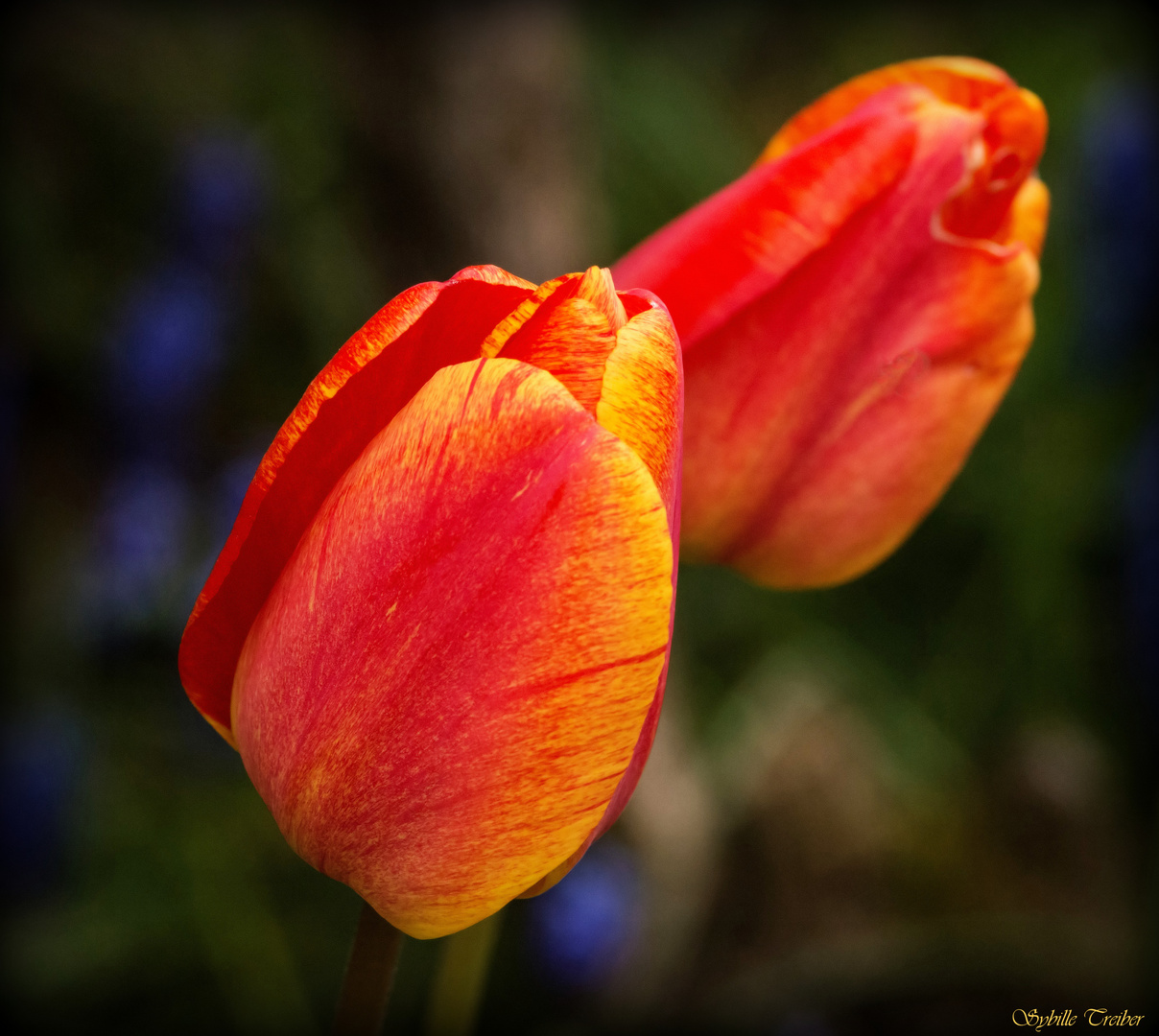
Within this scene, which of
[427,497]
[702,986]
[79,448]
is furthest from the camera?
[79,448]

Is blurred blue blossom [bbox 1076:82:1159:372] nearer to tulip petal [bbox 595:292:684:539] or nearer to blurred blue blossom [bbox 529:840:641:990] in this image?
blurred blue blossom [bbox 529:840:641:990]

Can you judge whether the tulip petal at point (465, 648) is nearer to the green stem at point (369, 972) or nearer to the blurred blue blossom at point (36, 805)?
the green stem at point (369, 972)

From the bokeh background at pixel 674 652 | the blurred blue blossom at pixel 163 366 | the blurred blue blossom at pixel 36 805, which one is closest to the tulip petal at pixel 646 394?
the bokeh background at pixel 674 652

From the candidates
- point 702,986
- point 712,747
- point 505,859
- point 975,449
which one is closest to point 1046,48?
point 975,449

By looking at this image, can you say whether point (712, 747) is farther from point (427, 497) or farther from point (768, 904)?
point (427, 497)

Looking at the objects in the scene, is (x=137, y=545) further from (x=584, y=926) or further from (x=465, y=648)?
(x=465, y=648)

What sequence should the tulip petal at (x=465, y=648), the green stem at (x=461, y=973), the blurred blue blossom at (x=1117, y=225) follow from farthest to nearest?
the blurred blue blossom at (x=1117, y=225) → the green stem at (x=461, y=973) → the tulip petal at (x=465, y=648)
